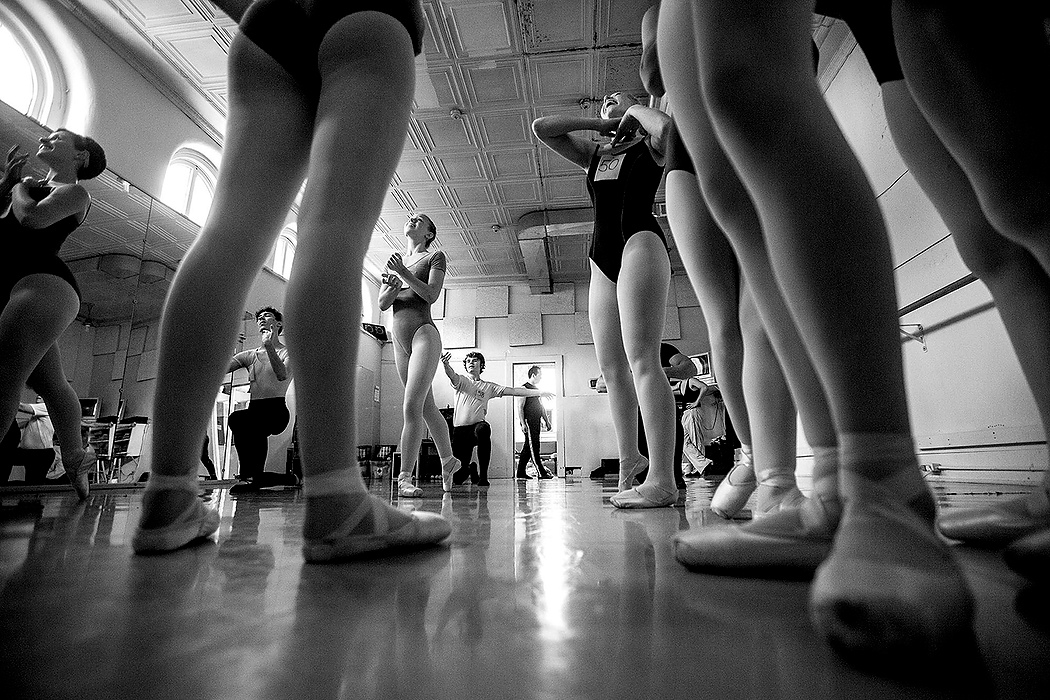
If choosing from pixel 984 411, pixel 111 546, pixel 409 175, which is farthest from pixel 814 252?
pixel 409 175

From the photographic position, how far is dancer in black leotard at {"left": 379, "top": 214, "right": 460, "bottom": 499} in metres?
2.86

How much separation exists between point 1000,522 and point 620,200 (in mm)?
1495

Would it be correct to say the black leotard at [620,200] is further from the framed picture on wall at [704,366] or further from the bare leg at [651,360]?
the framed picture on wall at [704,366]

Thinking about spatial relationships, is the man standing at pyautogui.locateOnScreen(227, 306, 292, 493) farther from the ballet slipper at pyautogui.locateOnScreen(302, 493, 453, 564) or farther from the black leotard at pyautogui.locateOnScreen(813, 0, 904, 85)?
the black leotard at pyautogui.locateOnScreen(813, 0, 904, 85)

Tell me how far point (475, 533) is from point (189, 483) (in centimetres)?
50

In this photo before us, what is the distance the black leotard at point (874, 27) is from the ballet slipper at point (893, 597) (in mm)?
640

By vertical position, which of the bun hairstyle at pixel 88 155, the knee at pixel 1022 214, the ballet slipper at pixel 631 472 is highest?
the bun hairstyle at pixel 88 155

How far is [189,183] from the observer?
18.7 feet

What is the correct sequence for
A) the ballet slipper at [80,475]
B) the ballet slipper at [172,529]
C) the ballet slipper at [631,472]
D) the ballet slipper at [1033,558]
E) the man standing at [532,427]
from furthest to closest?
the man standing at [532,427], the ballet slipper at [80,475], the ballet slipper at [631,472], the ballet slipper at [172,529], the ballet slipper at [1033,558]

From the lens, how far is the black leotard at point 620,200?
1.86 meters

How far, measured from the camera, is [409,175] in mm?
6922

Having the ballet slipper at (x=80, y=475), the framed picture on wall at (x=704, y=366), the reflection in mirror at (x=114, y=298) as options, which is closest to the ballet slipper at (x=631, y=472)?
the ballet slipper at (x=80, y=475)

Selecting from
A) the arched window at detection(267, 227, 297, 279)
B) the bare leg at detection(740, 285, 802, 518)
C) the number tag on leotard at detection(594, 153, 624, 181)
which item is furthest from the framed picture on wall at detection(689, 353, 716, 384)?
the bare leg at detection(740, 285, 802, 518)

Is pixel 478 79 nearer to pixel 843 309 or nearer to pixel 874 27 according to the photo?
pixel 874 27
